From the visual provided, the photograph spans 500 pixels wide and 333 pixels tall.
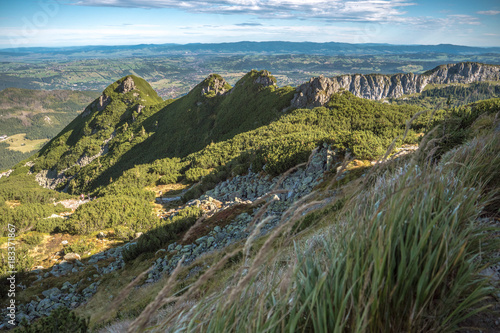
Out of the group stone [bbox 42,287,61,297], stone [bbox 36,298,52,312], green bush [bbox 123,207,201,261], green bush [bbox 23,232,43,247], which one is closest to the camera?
stone [bbox 36,298,52,312]

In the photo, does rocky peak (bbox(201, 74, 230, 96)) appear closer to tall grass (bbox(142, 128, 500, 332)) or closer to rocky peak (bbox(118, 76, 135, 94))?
rocky peak (bbox(118, 76, 135, 94))

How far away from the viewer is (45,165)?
86000 mm

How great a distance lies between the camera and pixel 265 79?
190 ft

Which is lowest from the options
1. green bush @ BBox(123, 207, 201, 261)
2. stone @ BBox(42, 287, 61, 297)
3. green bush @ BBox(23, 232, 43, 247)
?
green bush @ BBox(23, 232, 43, 247)

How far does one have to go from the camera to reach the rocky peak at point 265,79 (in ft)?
187

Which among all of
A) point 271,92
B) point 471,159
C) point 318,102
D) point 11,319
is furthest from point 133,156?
point 471,159

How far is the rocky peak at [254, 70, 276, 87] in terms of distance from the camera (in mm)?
57119

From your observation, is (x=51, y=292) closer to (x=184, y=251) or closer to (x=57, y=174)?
(x=184, y=251)

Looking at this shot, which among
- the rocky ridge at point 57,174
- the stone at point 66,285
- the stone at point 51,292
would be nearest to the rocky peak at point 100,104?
the rocky ridge at point 57,174

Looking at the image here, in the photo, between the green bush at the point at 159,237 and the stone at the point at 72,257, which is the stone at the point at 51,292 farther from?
the stone at the point at 72,257

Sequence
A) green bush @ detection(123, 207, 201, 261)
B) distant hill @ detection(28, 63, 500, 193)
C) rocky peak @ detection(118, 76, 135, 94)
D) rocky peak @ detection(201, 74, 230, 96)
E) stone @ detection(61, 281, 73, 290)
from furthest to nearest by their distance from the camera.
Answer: rocky peak @ detection(118, 76, 135, 94), rocky peak @ detection(201, 74, 230, 96), distant hill @ detection(28, 63, 500, 193), green bush @ detection(123, 207, 201, 261), stone @ detection(61, 281, 73, 290)

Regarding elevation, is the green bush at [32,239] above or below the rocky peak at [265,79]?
below

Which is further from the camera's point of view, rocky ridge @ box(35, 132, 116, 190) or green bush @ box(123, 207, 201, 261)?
rocky ridge @ box(35, 132, 116, 190)

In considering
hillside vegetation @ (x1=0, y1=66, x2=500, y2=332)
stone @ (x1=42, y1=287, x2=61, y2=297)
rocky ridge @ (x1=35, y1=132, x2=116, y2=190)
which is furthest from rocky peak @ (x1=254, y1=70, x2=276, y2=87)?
rocky ridge @ (x1=35, y1=132, x2=116, y2=190)
